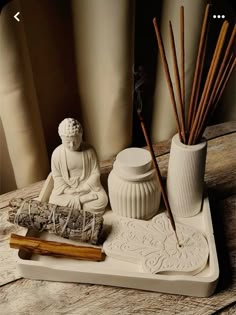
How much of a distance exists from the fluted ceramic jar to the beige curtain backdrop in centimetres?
25

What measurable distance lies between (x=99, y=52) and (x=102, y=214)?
0.34m

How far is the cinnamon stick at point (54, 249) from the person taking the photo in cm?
76

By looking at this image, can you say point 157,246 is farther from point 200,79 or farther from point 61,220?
point 200,79

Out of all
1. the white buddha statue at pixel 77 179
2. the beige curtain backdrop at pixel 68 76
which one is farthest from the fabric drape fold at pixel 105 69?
the white buddha statue at pixel 77 179

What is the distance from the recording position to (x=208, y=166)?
1019mm

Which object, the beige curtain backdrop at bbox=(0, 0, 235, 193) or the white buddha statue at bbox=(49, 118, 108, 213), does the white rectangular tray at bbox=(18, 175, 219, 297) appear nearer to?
the white buddha statue at bbox=(49, 118, 108, 213)

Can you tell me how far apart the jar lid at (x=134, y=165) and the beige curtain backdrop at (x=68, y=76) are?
248 millimetres

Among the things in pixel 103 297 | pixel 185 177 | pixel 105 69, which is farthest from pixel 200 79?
pixel 103 297

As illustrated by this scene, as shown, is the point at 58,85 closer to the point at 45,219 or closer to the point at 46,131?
the point at 46,131

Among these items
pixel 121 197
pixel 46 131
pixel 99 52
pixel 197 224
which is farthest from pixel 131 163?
pixel 46 131

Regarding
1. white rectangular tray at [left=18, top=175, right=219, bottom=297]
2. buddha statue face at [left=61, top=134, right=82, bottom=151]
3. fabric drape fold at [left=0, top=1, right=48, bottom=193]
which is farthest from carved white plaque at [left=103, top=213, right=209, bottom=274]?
fabric drape fold at [left=0, top=1, right=48, bottom=193]

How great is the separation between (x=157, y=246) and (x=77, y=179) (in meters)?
0.19

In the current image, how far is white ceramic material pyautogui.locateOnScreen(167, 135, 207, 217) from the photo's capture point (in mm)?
772

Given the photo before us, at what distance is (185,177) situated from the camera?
80 cm
